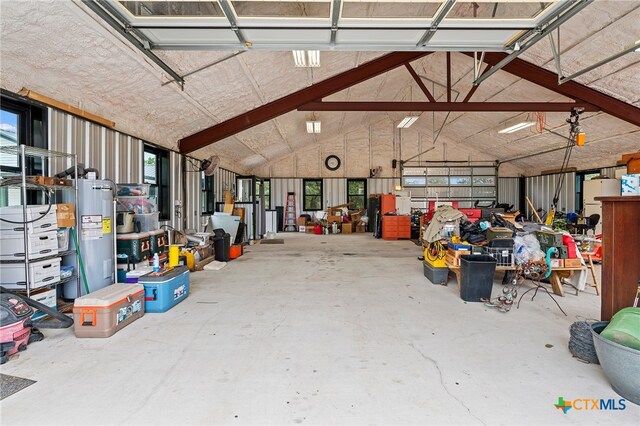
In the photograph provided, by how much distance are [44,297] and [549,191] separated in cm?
1553

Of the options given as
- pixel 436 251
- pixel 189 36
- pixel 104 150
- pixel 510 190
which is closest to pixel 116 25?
pixel 189 36

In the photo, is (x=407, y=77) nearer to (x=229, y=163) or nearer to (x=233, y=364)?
(x=229, y=163)

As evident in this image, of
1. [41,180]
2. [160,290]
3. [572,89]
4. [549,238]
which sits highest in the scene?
[572,89]

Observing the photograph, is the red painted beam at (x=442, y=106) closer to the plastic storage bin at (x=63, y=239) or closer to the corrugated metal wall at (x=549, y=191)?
the plastic storage bin at (x=63, y=239)

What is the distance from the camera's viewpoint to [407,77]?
993 centimetres

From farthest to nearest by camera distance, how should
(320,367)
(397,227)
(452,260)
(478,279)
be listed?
(397,227), (452,260), (478,279), (320,367)

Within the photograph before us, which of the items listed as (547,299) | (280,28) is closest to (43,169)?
(280,28)

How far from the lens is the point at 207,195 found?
9000 mm

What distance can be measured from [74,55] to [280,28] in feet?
7.59

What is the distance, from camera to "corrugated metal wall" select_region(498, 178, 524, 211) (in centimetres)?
1428

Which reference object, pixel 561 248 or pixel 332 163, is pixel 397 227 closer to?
pixel 332 163

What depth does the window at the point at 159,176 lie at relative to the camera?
6160 millimetres

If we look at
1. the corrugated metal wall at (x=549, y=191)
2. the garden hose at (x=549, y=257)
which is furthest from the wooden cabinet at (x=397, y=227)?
the garden hose at (x=549, y=257)

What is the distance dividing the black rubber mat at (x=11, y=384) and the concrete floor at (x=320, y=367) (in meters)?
0.07
